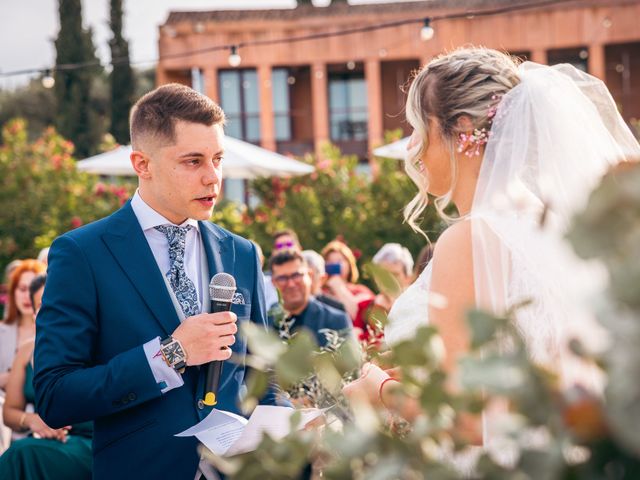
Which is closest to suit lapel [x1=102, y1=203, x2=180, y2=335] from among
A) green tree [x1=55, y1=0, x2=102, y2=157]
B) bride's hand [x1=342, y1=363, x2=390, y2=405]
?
bride's hand [x1=342, y1=363, x2=390, y2=405]

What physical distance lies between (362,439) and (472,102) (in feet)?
5.95

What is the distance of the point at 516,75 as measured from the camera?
2.75m

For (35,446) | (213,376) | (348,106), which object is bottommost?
(35,446)

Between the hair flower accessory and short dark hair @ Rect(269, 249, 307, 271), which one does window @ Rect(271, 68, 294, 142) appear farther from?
the hair flower accessory

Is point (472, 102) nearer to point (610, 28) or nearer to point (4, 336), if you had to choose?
point (4, 336)

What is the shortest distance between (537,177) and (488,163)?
150 millimetres

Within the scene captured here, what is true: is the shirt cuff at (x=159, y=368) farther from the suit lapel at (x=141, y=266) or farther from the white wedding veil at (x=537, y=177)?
the white wedding veil at (x=537, y=177)

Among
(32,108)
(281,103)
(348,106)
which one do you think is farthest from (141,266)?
(32,108)

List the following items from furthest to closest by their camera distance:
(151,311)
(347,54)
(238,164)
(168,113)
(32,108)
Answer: (32,108)
(347,54)
(238,164)
(168,113)
(151,311)

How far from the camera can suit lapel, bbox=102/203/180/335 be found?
291 centimetres

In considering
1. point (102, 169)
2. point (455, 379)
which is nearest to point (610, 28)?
point (102, 169)

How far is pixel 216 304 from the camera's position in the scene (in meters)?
2.94

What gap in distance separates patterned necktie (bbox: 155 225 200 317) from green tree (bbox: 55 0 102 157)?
29.7m

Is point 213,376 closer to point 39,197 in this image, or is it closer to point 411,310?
point 411,310
